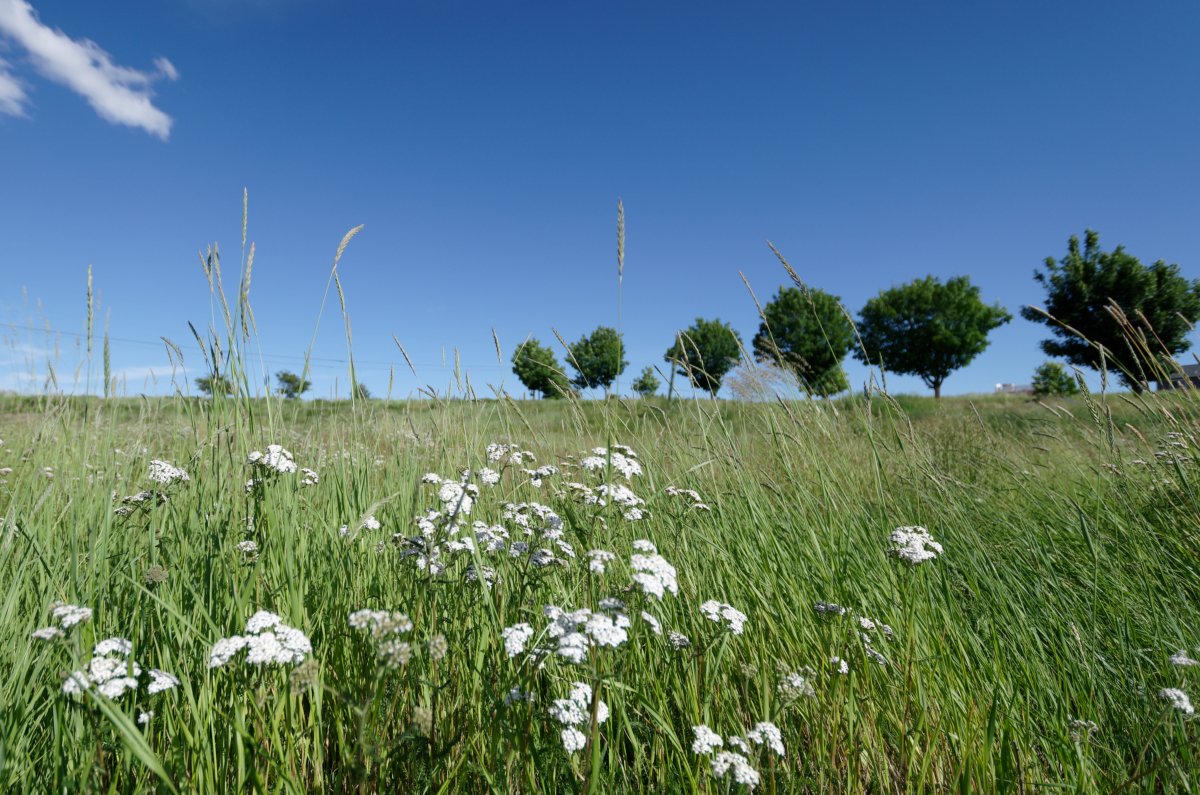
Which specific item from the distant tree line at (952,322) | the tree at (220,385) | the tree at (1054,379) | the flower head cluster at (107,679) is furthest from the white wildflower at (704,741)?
the tree at (1054,379)

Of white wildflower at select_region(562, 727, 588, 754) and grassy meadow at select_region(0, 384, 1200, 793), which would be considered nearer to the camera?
white wildflower at select_region(562, 727, 588, 754)

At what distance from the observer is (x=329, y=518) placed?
7.45 ft

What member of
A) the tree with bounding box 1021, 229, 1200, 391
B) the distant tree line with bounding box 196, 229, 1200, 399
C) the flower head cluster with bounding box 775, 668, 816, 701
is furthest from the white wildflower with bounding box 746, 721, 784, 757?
the tree with bounding box 1021, 229, 1200, 391

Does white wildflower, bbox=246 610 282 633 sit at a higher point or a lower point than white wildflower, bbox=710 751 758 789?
higher

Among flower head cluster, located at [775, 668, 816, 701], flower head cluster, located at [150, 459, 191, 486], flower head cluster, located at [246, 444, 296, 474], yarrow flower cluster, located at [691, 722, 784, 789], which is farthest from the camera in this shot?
flower head cluster, located at [150, 459, 191, 486]

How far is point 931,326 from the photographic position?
131 ft

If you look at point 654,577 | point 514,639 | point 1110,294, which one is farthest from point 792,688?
point 1110,294

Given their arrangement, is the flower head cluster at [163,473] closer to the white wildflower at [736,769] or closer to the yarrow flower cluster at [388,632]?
the yarrow flower cluster at [388,632]

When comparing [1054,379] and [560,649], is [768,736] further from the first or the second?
[1054,379]

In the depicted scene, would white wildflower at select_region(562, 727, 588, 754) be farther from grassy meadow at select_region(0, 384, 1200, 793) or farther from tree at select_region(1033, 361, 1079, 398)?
tree at select_region(1033, 361, 1079, 398)

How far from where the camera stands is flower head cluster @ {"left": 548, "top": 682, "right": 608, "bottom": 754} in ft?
3.72

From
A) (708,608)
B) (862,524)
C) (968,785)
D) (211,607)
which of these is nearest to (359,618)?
(211,607)

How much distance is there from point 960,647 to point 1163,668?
2.63ft

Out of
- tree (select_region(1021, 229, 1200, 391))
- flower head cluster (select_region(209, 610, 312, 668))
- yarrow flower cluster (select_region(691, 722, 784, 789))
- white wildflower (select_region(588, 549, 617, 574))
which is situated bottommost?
yarrow flower cluster (select_region(691, 722, 784, 789))
